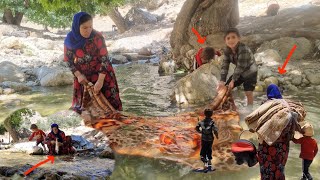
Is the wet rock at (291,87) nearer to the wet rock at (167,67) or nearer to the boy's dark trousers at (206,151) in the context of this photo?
the wet rock at (167,67)

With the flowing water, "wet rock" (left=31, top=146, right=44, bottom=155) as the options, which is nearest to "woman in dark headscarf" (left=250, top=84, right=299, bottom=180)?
the flowing water

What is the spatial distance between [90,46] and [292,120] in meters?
4.17

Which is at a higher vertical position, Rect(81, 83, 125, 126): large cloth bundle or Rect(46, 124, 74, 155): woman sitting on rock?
Rect(81, 83, 125, 126): large cloth bundle

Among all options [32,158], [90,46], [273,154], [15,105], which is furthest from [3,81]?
[273,154]

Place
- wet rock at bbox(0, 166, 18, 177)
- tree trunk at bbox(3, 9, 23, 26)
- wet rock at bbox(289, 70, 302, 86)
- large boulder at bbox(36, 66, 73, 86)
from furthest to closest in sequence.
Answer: tree trunk at bbox(3, 9, 23, 26), large boulder at bbox(36, 66, 73, 86), wet rock at bbox(289, 70, 302, 86), wet rock at bbox(0, 166, 18, 177)

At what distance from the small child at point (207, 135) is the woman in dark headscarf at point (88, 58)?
99.3 inches

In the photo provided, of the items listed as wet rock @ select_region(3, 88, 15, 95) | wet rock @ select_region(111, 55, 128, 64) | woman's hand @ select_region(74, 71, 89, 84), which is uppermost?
wet rock @ select_region(111, 55, 128, 64)

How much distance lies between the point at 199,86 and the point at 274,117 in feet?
17.6

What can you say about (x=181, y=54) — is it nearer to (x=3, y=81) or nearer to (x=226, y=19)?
(x=226, y=19)

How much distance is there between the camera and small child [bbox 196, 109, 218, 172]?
482cm

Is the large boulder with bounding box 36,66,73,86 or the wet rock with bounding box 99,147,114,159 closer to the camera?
the wet rock with bounding box 99,147,114,159

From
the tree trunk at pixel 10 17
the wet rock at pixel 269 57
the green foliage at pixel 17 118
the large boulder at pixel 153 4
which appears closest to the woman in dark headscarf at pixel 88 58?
the green foliage at pixel 17 118

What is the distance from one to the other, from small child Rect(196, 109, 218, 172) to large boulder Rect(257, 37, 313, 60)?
7.73 m

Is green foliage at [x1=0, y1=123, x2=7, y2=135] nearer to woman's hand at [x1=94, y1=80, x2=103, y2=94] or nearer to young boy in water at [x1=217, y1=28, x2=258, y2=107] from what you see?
woman's hand at [x1=94, y1=80, x2=103, y2=94]
